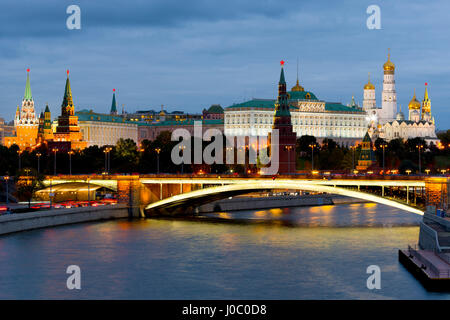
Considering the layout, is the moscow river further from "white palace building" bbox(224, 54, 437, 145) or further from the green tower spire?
"white palace building" bbox(224, 54, 437, 145)

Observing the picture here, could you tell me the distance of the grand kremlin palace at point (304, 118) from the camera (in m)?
169

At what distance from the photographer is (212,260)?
151 feet

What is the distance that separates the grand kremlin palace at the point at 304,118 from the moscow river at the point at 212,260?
103088 millimetres

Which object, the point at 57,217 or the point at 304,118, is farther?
the point at 304,118

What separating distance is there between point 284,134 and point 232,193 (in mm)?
47104

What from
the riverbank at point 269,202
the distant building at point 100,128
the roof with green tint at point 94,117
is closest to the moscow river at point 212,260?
the riverbank at point 269,202

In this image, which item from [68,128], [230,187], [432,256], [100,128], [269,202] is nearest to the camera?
[432,256]

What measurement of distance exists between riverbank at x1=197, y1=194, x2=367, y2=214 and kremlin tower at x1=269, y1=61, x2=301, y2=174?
20582 mm

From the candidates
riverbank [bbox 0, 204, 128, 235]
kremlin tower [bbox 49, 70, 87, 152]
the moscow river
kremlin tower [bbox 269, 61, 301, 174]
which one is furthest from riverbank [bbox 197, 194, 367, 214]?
kremlin tower [bbox 49, 70, 87, 152]

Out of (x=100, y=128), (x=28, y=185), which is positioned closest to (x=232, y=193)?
(x=28, y=185)

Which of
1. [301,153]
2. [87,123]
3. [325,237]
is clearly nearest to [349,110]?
[301,153]

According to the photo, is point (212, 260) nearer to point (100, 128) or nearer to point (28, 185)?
point (28, 185)

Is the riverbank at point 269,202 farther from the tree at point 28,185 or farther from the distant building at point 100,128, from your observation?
the distant building at point 100,128

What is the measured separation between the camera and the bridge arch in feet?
192
